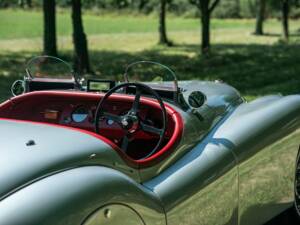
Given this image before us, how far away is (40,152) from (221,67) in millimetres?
14003

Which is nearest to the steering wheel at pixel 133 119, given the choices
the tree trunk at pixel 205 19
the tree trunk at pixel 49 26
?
the tree trunk at pixel 49 26

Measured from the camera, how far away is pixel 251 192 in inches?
153

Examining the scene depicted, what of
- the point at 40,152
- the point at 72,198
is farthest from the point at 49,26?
the point at 72,198

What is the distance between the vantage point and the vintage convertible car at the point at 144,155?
262 cm

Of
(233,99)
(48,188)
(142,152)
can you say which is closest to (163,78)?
(233,99)

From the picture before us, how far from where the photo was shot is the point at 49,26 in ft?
58.7

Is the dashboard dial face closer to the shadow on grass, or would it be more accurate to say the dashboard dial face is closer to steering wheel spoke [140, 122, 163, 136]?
steering wheel spoke [140, 122, 163, 136]

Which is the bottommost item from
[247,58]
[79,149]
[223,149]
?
[247,58]

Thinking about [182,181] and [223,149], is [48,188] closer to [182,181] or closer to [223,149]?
[182,181]

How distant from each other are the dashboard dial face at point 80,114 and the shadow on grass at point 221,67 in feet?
23.0

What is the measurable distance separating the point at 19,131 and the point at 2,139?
13 centimetres

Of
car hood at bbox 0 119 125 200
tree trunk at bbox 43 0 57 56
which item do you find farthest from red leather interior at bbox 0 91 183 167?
tree trunk at bbox 43 0 57 56

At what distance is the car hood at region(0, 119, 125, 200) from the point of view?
2578 mm

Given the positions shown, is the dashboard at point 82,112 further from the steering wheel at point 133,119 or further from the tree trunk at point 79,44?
the tree trunk at point 79,44
